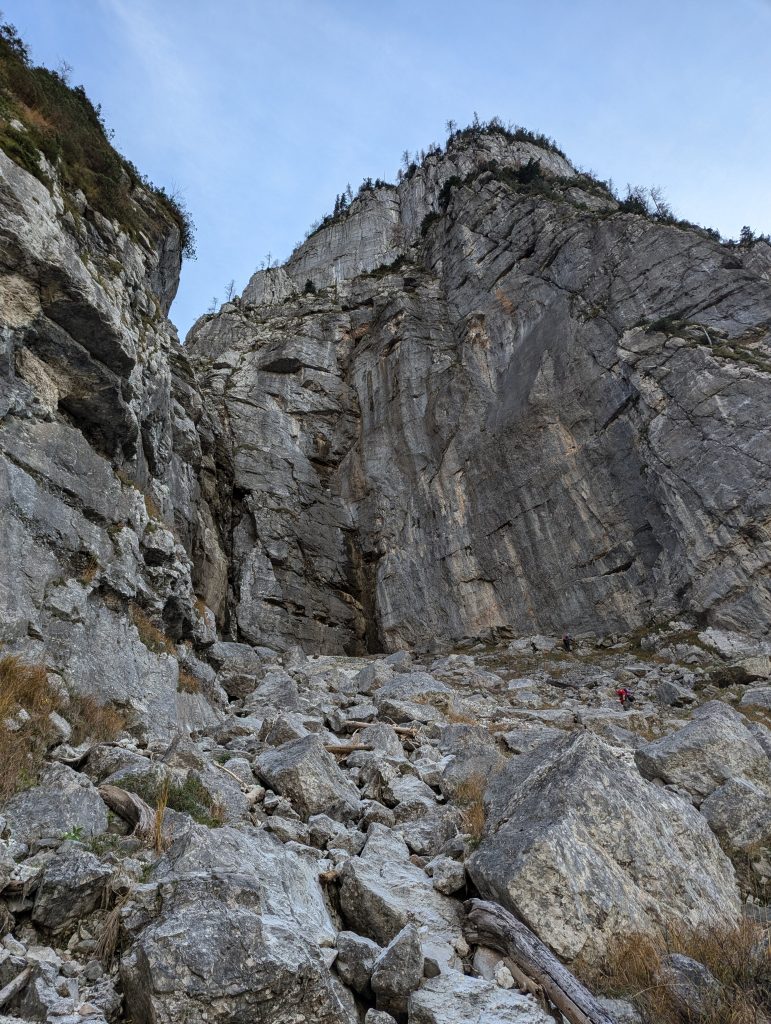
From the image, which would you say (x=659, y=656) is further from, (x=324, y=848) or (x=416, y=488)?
(x=324, y=848)

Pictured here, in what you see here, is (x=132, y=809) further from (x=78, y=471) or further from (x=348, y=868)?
(x=78, y=471)

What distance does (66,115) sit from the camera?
14.6 m

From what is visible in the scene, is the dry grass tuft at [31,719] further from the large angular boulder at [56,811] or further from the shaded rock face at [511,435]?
the shaded rock face at [511,435]

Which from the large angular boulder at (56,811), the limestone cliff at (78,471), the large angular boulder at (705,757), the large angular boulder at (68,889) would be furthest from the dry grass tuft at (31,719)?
the large angular boulder at (705,757)

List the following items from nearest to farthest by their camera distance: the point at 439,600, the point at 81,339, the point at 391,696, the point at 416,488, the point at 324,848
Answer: the point at 324,848
the point at 81,339
the point at 391,696
the point at 439,600
the point at 416,488

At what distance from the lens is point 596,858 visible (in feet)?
13.9

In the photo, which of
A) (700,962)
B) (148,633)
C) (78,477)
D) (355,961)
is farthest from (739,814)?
(78,477)

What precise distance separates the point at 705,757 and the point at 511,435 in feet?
75.0

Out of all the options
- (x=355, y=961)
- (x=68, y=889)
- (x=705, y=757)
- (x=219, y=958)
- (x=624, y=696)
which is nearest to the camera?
(x=219, y=958)

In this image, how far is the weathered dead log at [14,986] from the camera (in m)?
2.59

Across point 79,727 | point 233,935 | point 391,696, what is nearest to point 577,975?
point 233,935

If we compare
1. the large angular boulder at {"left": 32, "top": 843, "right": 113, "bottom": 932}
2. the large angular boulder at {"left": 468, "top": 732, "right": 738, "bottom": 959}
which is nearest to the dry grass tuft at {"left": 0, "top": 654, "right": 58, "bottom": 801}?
the large angular boulder at {"left": 32, "top": 843, "right": 113, "bottom": 932}

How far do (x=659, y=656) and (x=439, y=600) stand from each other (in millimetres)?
10385

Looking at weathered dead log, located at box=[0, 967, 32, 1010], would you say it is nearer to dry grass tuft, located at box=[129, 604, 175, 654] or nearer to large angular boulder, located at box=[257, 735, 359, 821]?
large angular boulder, located at box=[257, 735, 359, 821]
